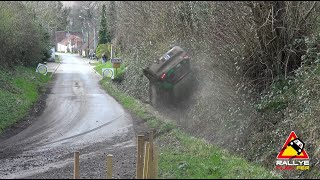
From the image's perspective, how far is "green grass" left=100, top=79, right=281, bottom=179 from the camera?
710 centimetres

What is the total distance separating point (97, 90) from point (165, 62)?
1342 centimetres

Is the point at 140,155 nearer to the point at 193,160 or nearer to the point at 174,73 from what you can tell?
the point at 193,160

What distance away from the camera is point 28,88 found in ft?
88.8

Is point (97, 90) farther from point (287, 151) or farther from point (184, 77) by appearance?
point (287, 151)

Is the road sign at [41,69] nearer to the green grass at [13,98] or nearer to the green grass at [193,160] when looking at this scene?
the green grass at [13,98]

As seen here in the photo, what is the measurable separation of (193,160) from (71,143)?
5.97 metres

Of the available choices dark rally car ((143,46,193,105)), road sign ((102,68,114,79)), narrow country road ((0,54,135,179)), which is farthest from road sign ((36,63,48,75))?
dark rally car ((143,46,193,105))

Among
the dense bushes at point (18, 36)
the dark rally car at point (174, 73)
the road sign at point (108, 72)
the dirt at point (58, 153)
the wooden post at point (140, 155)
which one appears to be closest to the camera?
the wooden post at point (140, 155)

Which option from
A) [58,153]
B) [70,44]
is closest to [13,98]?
[58,153]

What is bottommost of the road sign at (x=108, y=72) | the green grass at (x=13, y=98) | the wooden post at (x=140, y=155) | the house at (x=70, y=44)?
the house at (x=70, y=44)

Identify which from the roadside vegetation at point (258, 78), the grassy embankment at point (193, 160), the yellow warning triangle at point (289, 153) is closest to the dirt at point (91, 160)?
the grassy embankment at point (193, 160)

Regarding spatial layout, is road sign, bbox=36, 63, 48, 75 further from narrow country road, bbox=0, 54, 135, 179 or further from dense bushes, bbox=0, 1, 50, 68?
narrow country road, bbox=0, 54, 135, 179

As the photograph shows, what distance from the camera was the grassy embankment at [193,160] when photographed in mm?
7121

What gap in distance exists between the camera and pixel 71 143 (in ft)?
45.8
